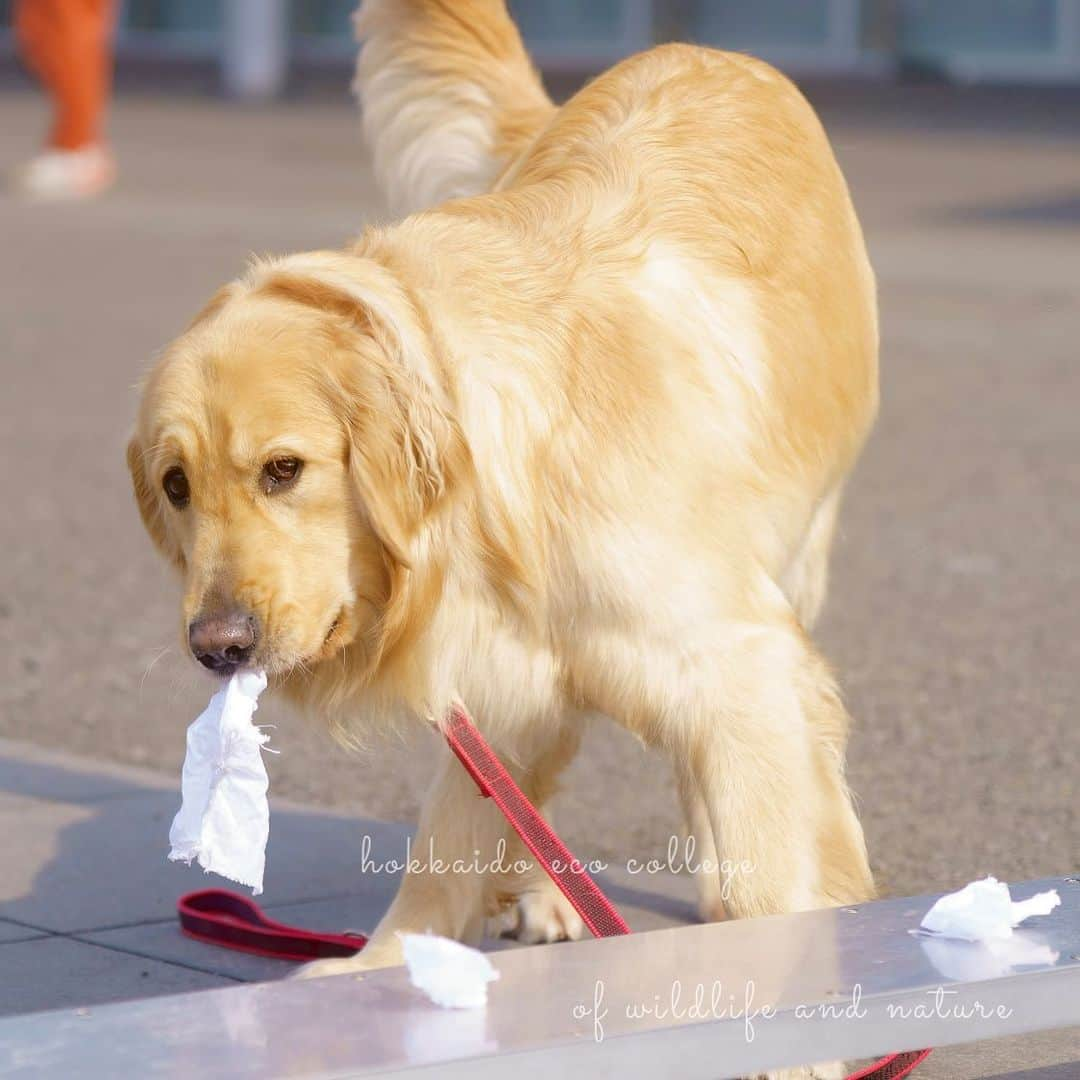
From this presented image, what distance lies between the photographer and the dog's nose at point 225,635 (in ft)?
10.4

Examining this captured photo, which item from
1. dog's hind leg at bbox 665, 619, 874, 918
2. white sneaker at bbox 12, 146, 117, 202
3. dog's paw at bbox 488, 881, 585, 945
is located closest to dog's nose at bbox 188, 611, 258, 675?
dog's hind leg at bbox 665, 619, 874, 918

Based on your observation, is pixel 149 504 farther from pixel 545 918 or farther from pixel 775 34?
pixel 775 34

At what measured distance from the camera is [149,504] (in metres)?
3.57

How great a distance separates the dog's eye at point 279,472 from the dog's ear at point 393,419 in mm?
93

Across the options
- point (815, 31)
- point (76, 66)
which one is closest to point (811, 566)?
point (76, 66)

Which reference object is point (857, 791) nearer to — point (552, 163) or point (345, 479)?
point (552, 163)

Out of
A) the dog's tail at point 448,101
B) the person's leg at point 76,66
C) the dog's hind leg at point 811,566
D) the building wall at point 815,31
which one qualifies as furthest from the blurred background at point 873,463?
the dog's tail at point 448,101

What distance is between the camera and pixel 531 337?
11.4 ft

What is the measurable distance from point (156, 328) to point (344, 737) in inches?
335

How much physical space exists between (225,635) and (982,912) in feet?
4.03

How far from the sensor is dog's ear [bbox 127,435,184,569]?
3521mm

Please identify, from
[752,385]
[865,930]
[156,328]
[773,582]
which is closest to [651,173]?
[752,385]

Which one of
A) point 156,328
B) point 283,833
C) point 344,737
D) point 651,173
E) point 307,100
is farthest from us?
point 307,100

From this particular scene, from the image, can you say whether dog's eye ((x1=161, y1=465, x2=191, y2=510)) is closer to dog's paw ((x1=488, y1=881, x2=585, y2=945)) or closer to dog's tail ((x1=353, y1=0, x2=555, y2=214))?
dog's paw ((x1=488, y1=881, x2=585, y2=945))
